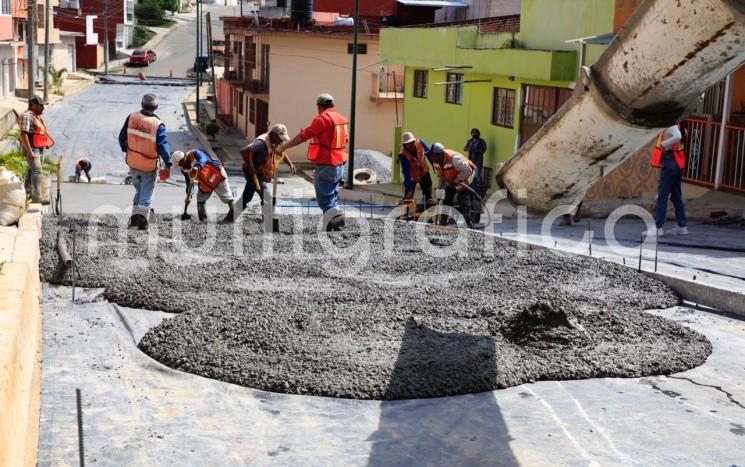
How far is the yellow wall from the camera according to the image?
120ft

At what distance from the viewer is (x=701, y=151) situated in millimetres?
15211

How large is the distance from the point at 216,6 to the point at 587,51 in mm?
87770

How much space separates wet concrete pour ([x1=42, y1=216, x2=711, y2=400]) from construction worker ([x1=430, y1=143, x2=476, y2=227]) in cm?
233

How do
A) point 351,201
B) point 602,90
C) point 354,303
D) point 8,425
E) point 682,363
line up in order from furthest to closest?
point 351,201 < point 354,303 < point 682,363 < point 602,90 < point 8,425

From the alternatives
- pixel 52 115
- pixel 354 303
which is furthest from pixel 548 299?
pixel 52 115

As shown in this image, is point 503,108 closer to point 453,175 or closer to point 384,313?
point 453,175

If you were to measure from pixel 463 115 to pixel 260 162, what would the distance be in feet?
42.1

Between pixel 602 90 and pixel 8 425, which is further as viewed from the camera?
pixel 602 90

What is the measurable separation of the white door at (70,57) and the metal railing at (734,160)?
57997 mm

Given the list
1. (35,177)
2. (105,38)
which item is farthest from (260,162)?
(105,38)

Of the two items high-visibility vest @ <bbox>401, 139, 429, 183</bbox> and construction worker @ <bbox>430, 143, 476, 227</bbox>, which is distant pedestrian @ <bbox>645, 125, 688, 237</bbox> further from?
high-visibility vest @ <bbox>401, 139, 429, 183</bbox>

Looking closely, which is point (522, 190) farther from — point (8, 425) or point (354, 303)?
point (8, 425)

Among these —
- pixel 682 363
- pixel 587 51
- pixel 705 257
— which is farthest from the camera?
pixel 587 51

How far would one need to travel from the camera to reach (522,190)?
554cm
